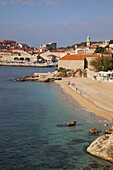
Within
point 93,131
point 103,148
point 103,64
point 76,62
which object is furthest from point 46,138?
point 76,62

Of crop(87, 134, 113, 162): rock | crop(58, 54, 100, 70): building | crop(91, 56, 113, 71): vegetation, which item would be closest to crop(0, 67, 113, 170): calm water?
crop(87, 134, 113, 162): rock

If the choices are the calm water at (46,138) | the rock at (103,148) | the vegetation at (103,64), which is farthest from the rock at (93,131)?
the vegetation at (103,64)

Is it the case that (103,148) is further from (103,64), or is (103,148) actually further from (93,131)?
(103,64)

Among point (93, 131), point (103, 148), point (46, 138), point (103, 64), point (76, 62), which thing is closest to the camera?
point (103, 148)

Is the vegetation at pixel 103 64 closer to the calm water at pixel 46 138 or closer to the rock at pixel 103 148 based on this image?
the calm water at pixel 46 138

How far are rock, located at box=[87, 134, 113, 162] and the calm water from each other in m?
0.26

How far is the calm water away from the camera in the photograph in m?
13.7

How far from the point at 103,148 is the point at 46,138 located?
12.2 ft

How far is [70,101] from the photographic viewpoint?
101 ft

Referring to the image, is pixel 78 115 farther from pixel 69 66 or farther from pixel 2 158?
pixel 69 66

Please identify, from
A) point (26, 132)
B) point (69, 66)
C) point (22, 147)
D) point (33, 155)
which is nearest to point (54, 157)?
point (33, 155)

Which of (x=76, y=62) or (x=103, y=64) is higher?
(x=76, y=62)

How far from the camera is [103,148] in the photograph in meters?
14.4

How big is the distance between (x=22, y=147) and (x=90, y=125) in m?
5.78
